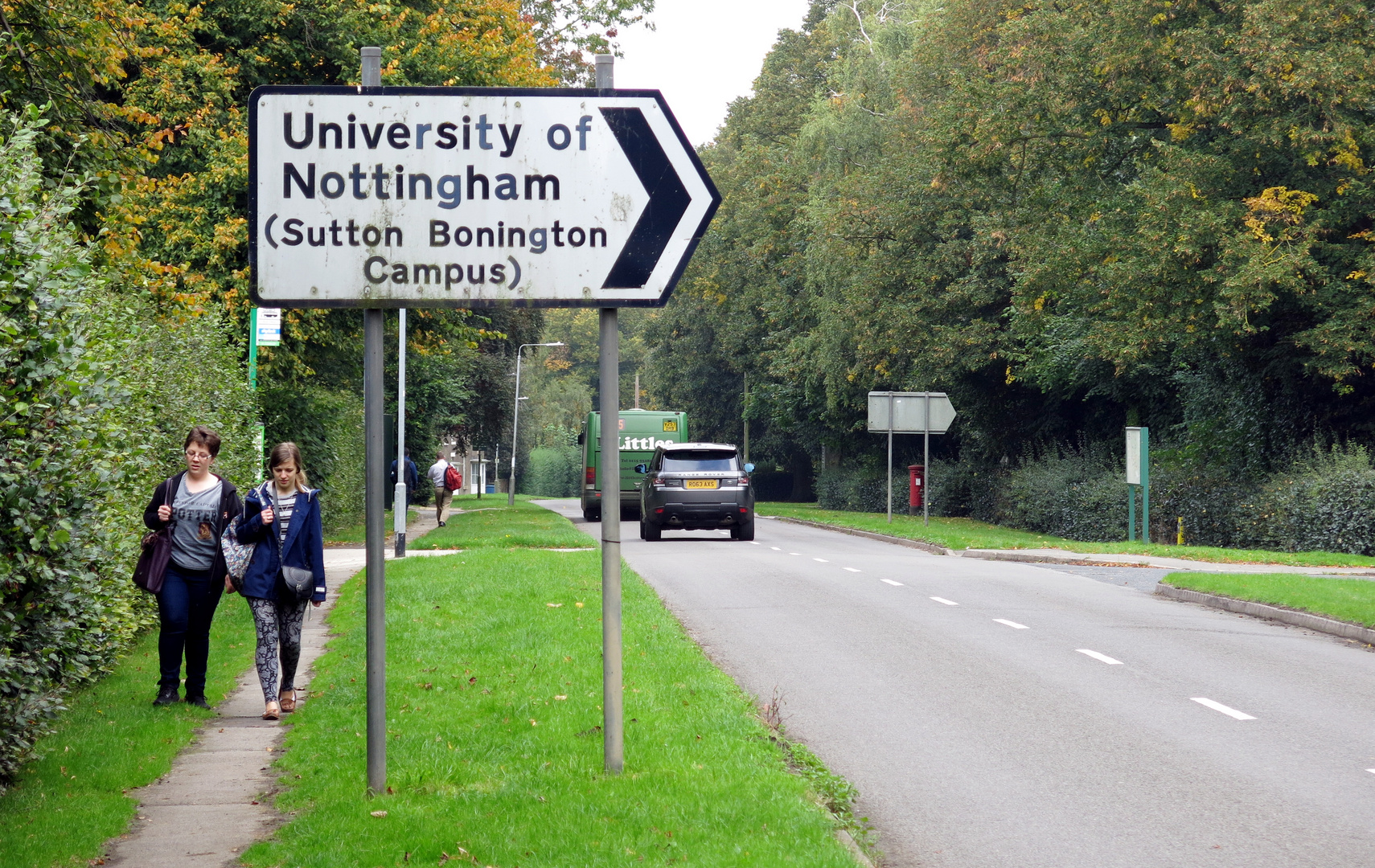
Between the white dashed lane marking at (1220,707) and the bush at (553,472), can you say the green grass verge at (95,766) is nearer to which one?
the white dashed lane marking at (1220,707)

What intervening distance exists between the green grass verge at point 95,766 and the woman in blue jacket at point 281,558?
55 cm

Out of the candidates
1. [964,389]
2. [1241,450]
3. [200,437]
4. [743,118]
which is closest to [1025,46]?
[1241,450]

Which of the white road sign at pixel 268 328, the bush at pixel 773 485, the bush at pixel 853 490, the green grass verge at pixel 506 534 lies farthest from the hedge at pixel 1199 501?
the bush at pixel 773 485

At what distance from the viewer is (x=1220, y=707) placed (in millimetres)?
9422

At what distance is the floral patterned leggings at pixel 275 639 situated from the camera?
8.77 metres

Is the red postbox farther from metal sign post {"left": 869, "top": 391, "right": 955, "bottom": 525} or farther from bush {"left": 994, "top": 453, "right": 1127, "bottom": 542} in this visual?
metal sign post {"left": 869, "top": 391, "right": 955, "bottom": 525}

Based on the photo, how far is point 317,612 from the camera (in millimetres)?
14461

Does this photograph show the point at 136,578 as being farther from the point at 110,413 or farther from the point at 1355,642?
the point at 1355,642

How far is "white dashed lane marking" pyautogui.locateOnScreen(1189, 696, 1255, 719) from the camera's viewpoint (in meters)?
9.15

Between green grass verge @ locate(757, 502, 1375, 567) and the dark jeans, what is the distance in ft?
56.1

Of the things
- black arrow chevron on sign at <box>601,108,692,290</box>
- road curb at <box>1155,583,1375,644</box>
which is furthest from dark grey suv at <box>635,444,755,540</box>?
black arrow chevron on sign at <box>601,108,692,290</box>

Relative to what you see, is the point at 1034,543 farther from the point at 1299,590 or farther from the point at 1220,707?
the point at 1220,707

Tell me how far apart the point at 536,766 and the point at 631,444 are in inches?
1251

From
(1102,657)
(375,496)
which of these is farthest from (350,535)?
(375,496)
